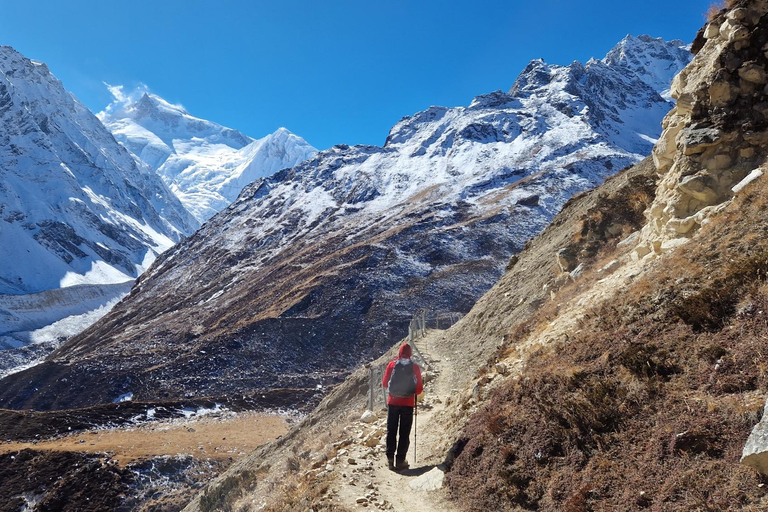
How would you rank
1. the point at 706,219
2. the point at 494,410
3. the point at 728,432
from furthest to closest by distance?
the point at 706,219
the point at 494,410
the point at 728,432

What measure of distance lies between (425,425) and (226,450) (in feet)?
77.0

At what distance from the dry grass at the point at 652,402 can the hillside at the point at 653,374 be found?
2 cm

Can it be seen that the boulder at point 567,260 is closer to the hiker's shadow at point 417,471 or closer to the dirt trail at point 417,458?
the dirt trail at point 417,458

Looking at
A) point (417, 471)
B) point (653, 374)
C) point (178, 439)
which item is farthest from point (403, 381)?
point (178, 439)

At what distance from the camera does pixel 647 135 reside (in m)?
144

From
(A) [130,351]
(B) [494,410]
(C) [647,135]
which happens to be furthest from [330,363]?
(C) [647,135]

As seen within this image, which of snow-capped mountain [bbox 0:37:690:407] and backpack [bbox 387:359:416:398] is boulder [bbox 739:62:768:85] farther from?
snow-capped mountain [bbox 0:37:690:407]

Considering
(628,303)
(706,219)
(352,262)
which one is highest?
(352,262)

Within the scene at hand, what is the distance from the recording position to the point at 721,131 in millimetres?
9555

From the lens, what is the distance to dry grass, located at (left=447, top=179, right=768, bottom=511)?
4340 mm

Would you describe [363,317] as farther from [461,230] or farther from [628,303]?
[628,303]

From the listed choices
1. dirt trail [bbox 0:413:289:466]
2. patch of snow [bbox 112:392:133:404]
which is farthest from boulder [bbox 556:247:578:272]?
patch of snow [bbox 112:392:133:404]

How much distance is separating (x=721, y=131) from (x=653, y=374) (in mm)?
6572

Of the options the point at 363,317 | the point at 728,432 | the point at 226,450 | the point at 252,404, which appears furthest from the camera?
the point at 363,317
